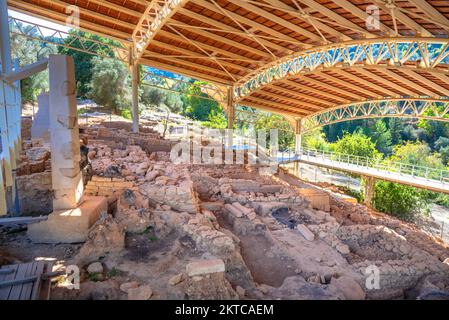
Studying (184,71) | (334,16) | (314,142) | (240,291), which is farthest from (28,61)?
(314,142)

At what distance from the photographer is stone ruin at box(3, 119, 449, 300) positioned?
5.50m

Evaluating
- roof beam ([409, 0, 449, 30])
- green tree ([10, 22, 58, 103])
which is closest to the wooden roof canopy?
roof beam ([409, 0, 449, 30])

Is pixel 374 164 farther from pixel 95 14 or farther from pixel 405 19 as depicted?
pixel 95 14

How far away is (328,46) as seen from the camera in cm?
1359

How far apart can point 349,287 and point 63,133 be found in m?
7.31

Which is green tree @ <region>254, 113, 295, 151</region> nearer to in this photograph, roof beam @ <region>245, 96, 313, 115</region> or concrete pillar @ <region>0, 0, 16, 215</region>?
roof beam @ <region>245, 96, 313, 115</region>

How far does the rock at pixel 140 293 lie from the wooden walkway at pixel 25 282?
50.7 inches

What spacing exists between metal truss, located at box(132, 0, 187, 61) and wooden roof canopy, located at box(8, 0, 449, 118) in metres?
0.05

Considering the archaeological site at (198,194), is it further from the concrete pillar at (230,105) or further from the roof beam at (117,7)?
the concrete pillar at (230,105)

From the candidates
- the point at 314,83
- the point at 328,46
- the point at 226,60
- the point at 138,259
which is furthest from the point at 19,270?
the point at 314,83

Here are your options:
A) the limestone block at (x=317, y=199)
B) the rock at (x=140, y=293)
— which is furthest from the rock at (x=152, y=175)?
the limestone block at (x=317, y=199)

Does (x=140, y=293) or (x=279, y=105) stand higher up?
(x=279, y=105)

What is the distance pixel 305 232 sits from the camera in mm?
8992

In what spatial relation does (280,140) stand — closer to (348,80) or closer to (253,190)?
(348,80)
